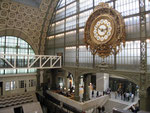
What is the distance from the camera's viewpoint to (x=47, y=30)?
27.2 meters

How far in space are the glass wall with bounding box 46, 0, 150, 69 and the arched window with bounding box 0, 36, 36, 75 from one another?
4.73 metres

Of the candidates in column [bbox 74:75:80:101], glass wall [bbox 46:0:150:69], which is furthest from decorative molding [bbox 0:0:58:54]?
column [bbox 74:75:80:101]

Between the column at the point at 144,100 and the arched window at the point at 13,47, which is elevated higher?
the arched window at the point at 13,47

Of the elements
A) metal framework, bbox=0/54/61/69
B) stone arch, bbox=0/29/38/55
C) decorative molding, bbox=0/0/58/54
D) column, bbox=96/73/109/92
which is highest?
decorative molding, bbox=0/0/58/54

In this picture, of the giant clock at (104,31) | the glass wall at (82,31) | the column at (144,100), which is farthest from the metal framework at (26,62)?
the column at (144,100)

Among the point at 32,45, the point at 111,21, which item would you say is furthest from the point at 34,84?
the point at 111,21

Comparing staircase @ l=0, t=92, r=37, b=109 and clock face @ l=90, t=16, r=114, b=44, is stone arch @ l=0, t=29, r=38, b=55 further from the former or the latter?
clock face @ l=90, t=16, r=114, b=44

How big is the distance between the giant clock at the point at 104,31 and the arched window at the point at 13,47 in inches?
594

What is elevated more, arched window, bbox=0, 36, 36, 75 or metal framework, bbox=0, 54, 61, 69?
arched window, bbox=0, 36, 36, 75

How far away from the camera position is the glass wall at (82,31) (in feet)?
44.8

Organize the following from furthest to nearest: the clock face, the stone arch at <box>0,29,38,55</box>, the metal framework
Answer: the stone arch at <box>0,29,38,55</box>
the metal framework
the clock face

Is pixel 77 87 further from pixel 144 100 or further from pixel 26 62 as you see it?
pixel 26 62

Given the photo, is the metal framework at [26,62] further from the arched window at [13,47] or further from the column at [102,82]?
the column at [102,82]

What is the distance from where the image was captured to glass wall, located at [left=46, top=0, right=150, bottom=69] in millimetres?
13664
